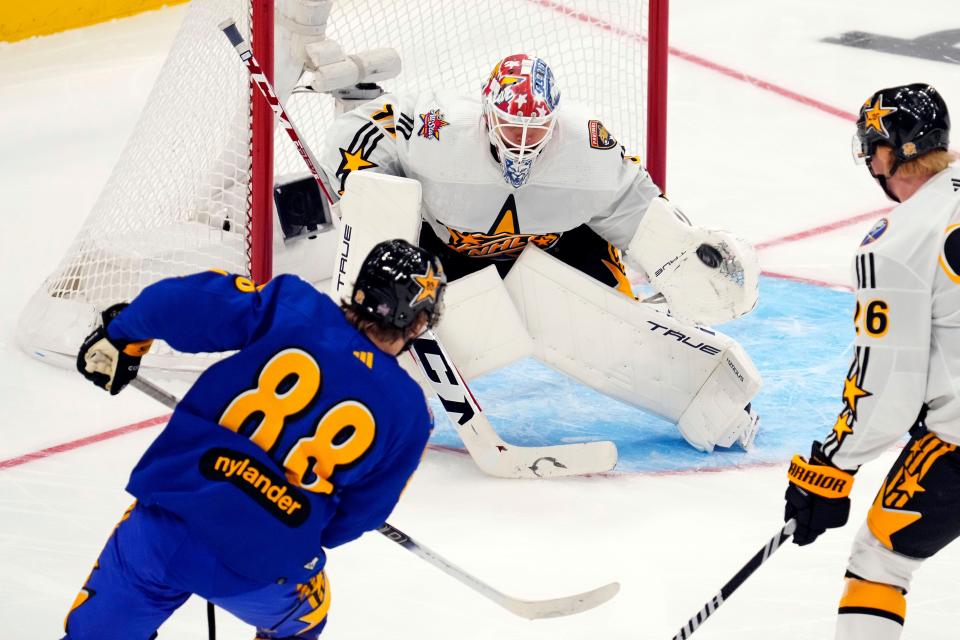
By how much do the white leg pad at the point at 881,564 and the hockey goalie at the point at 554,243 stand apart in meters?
1.08

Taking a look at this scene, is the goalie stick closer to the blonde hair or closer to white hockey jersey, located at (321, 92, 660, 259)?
white hockey jersey, located at (321, 92, 660, 259)

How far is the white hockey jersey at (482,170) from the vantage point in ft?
11.5

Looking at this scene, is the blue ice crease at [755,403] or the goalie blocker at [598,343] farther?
the blue ice crease at [755,403]

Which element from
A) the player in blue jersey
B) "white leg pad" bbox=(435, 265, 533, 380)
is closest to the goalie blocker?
"white leg pad" bbox=(435, 265, 533, 380)

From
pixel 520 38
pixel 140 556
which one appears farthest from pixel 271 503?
pixel 520 38

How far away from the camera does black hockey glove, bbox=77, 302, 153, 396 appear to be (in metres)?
2.39

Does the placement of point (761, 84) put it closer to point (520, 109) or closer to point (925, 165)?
point (520, 109)

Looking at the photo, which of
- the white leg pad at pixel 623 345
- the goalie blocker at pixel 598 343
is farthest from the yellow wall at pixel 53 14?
the white leg pad at pixel 623 345

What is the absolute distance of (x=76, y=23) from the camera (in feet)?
21.6

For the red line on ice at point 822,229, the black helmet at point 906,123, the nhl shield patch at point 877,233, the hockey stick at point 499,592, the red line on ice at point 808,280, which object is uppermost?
the black helmet at point 906,123

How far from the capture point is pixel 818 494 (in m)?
2.51

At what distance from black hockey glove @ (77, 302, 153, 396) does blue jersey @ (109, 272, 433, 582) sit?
19cm

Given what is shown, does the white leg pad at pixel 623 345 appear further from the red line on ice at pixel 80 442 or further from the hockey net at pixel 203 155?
the red line on ice at pixel 80 442

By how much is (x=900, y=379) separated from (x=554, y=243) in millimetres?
1523
